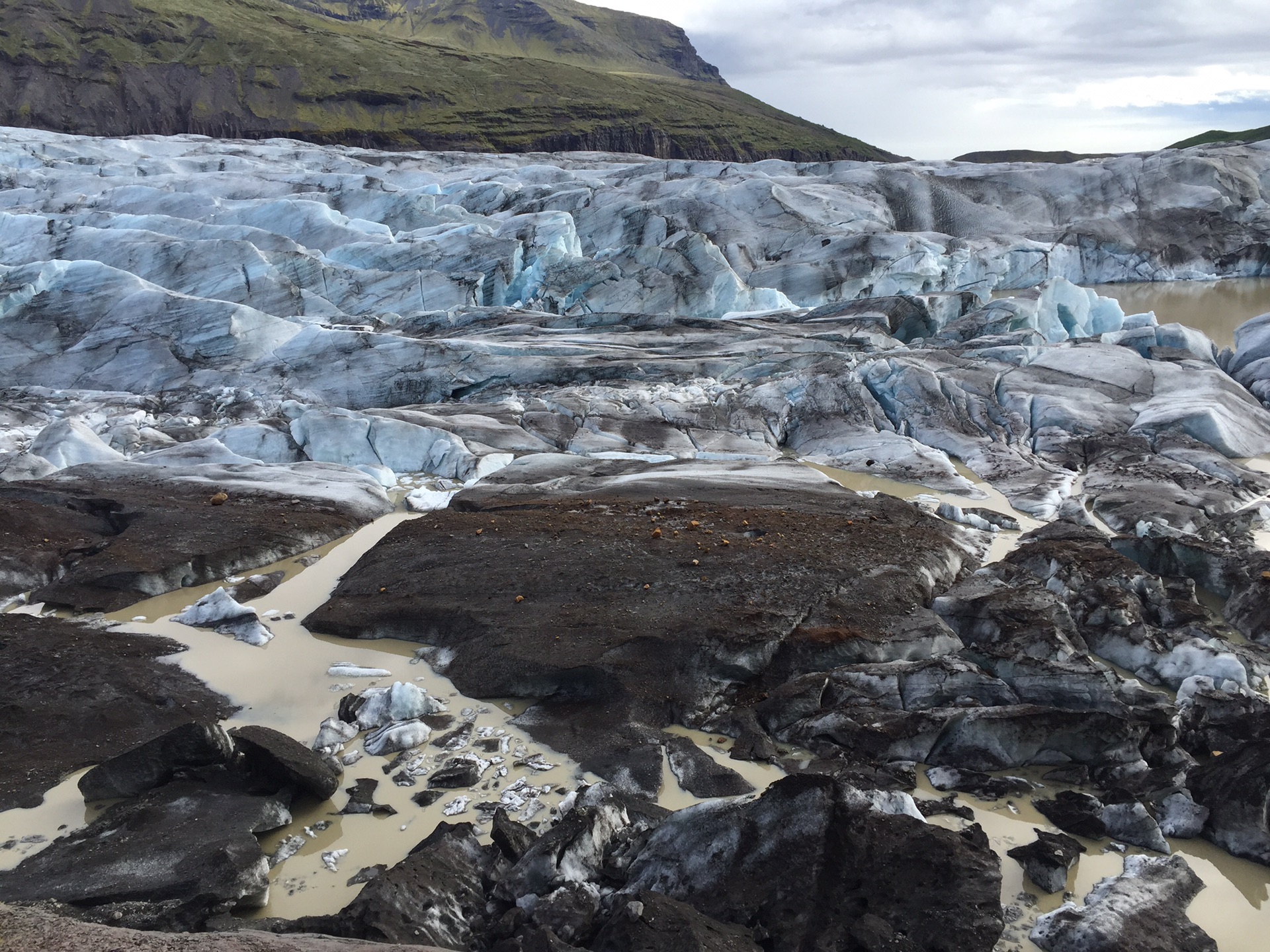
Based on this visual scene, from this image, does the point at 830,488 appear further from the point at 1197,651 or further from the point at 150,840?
the point at 150,840

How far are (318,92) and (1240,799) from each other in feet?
288

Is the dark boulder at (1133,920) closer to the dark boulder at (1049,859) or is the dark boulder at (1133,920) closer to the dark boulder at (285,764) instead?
the dark boulder at (1049,859)

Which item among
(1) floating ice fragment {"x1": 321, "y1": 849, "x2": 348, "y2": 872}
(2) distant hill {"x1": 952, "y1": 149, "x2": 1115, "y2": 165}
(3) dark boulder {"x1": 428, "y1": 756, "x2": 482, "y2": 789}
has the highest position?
(2) distant hill {"x1": 952, "y1": 149, "x2": 1115, "y2": 165}

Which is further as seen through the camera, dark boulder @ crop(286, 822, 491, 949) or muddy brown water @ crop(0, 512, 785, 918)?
muddy brown water @ crop(0, 512, 785, 918)

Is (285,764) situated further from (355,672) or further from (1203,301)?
(1203,301)

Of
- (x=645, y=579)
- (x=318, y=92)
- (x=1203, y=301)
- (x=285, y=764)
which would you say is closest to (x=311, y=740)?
(x=285, y=764)

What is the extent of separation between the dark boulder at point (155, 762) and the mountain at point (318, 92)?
246 ft

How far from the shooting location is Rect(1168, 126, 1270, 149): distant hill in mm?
76206

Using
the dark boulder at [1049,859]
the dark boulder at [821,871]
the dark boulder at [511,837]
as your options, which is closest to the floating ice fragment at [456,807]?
the dark boulder at [511,837]

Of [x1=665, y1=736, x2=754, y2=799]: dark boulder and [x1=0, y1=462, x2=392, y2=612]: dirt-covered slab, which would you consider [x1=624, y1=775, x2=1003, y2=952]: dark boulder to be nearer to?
[x1=665, y1=736, x2=754, y2=799]: dark boulder

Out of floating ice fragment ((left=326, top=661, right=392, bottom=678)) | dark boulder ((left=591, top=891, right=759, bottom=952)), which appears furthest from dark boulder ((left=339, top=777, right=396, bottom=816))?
dark boulder ((left=591, top=891, right=759, bottom=952))

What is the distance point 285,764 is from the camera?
21.8ft

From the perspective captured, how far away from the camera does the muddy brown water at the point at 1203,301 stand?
1313 inches

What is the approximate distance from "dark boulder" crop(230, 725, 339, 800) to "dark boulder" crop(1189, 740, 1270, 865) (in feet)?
20.4
